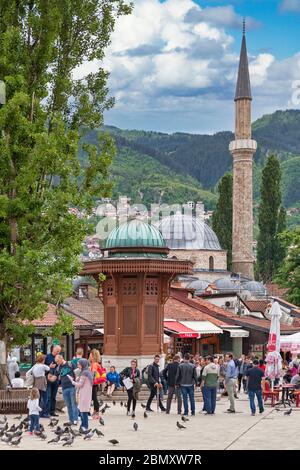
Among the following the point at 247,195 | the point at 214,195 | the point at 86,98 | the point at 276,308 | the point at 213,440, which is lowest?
the point at 213,440

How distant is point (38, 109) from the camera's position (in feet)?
71.7

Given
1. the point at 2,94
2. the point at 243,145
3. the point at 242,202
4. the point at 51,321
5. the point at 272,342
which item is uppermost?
the point at 243,145

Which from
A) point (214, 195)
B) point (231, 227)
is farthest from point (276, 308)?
point (214, 195)

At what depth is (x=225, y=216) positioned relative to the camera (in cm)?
8394

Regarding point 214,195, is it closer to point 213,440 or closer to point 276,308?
point 276,308

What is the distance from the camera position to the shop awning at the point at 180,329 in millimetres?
36594

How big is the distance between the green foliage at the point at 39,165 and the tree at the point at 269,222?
5655 cm

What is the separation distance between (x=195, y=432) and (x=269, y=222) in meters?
63.7

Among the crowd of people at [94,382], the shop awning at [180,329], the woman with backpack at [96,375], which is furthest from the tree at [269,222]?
the woman with backpack at [96,375]

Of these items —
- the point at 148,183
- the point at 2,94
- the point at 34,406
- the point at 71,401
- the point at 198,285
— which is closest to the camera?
the point at 34,406

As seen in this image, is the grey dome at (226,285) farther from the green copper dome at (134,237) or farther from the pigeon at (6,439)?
the pigeon at (6,439)

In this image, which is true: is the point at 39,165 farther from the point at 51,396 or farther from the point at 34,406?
the point at 34,406

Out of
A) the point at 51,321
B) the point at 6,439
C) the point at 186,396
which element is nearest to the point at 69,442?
the point at 6,439
